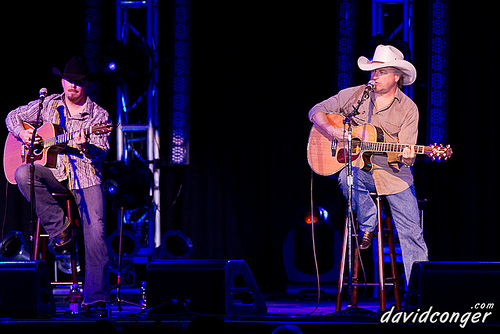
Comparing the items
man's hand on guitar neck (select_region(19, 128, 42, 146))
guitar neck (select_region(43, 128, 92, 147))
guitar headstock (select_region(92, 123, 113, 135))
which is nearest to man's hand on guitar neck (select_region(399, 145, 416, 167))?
guitar headstock (select_region(92, 123, 113, 135))

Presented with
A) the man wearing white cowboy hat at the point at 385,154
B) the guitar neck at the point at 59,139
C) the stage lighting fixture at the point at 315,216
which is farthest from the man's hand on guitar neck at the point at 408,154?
the guitar neck at the point at 59,139

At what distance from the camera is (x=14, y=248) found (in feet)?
22.0

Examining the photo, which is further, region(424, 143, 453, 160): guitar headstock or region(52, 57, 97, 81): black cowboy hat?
region(52, 57, 97, 81): black cowboy hat

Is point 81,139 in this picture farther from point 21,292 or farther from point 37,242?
point 21,292

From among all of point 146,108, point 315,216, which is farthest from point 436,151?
point 146,108

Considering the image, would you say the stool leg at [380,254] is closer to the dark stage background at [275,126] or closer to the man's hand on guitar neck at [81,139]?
the dark stage background at [275,126]

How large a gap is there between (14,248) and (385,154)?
3903 mm

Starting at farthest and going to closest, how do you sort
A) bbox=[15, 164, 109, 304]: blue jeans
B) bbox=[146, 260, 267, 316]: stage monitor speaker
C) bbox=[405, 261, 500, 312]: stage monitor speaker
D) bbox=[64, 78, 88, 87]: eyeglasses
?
1. bbox=[64, 78, 88, 87]: eyeglasses
2. bbox=[15, 164, 109, 304]: blue jeans
3. bbox=[146, 260, 267, 316]: stage monitor speaker
4. bbox=[405, 261, 500, 312]: stage monitor speaker

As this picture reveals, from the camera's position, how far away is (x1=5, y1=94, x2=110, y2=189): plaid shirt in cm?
534

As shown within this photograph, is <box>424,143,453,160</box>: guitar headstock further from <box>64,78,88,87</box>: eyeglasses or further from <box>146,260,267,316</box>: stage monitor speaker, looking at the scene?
<box>64,78,88,87</box>: eyeglasses

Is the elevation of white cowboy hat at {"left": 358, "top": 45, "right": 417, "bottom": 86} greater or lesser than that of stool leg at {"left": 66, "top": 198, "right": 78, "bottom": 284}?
greater

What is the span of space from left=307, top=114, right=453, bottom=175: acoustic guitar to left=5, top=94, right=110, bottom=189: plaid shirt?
1.71 metres

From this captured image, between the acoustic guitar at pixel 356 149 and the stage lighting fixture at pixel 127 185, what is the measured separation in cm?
195

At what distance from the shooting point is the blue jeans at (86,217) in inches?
205
